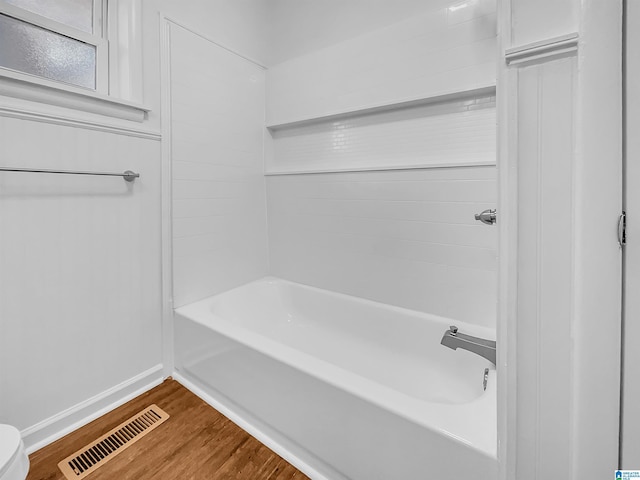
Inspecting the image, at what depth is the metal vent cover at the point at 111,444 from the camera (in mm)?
1157

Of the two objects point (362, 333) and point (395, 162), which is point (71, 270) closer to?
point (362, 333)

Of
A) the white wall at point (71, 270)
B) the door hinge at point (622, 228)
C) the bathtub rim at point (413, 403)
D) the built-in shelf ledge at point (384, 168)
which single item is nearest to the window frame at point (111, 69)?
the white wall at point (71, 270)

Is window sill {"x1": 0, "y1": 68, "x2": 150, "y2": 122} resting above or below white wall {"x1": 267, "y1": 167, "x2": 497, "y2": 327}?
above

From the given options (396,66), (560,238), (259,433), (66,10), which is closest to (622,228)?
(560,238)

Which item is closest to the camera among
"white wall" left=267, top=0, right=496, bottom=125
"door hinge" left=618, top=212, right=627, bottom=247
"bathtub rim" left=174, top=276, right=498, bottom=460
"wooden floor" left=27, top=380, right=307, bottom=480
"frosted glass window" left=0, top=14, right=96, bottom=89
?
"door hinge" left=618, top=212, right=627, bottom=247

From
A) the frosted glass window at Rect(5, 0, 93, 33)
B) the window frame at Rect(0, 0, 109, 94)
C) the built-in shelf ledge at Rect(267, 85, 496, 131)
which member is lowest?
the built-in shelf ledge at Rect(267, 85, 496, 131)

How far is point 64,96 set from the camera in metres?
1.28

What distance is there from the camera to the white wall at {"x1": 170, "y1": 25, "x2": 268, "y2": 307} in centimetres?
177

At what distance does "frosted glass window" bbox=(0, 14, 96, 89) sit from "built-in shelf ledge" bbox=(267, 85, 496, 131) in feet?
3.69

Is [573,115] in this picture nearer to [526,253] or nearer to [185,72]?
[526,253]

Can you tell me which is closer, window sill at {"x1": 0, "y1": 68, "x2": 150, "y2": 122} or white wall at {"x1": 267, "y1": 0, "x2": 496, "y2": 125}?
window sill at {"x1": 0, "y1": 68, "x2": 150, "y2": 122}

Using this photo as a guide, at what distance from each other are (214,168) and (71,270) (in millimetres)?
967

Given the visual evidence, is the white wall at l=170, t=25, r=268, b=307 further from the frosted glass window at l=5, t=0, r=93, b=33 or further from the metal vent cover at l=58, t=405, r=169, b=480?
the metal vent cover at l=58, t=405, r=169, b=480

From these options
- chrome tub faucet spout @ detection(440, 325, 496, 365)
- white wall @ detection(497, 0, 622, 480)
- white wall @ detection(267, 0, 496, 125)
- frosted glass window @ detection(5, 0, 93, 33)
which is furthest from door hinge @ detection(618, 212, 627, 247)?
frosted glass window @ detection(5, 0, 93, 33)
